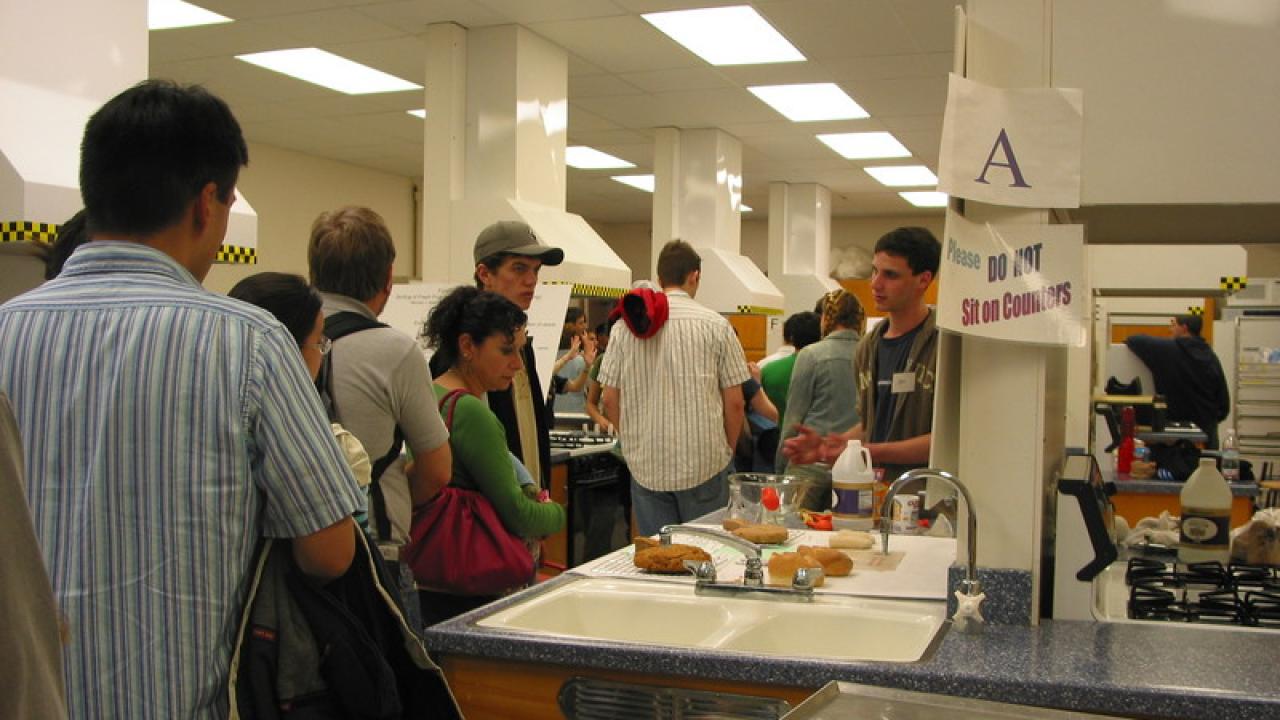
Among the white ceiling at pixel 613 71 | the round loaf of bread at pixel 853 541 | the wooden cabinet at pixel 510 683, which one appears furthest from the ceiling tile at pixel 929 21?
the wooden cabinet at pixel 510 683

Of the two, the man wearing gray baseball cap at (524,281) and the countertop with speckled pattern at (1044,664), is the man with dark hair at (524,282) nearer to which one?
A: the man wearing gray baseball cap at (524,281)

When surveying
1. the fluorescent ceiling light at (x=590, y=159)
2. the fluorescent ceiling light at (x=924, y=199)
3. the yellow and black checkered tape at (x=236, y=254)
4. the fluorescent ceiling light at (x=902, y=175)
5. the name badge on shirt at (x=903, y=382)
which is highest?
the fluorescent ceiling light at (x=590, y=159)

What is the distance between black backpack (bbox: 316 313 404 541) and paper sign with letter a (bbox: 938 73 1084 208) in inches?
50.1

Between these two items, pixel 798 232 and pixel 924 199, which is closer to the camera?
pixel 798 232

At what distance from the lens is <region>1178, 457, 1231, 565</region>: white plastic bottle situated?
2822 millimetres

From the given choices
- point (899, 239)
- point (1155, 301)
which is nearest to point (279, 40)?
point (899, 239)

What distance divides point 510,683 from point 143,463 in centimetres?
93

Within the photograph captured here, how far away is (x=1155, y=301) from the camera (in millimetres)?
9812

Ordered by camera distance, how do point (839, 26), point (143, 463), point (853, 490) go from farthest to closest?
point (839, 26) → point (853, 490) → point (143, 463)

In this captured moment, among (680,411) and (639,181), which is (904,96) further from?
(639,181)

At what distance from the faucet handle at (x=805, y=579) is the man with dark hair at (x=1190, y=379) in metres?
6.87

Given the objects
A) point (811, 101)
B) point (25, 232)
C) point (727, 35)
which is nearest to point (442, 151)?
point (727, 35)

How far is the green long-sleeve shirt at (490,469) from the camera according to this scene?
270 centimetres

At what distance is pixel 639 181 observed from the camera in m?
12.7
